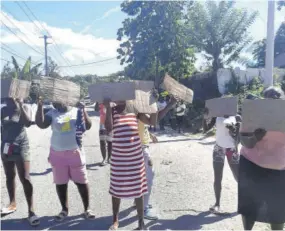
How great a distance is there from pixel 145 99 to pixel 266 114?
1.37 metres

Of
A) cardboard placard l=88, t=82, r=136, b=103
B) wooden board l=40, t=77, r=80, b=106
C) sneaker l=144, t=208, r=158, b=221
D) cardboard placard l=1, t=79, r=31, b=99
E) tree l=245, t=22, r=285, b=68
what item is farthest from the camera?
tree l=245, t=22, r=285, b=68

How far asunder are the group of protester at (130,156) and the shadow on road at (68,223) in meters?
0.09

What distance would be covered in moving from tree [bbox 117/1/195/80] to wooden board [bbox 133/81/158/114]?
480 inches

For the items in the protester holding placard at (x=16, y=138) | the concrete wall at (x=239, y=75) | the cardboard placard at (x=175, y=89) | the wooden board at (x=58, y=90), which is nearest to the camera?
the cardboard placard at (x=175, y=89)

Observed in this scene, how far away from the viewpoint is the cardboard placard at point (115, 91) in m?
3.48

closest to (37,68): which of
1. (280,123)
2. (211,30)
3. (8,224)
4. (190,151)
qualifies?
(211,30)

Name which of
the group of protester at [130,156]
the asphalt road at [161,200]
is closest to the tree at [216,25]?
the asphalt road at [161,200]

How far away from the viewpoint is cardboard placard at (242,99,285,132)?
285 cm

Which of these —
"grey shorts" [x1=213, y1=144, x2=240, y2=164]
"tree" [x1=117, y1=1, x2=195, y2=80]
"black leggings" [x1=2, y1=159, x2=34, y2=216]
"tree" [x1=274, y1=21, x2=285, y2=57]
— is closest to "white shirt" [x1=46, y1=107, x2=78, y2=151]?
"black leggings" [x1=2, y1=159, x2=34, y2=216]

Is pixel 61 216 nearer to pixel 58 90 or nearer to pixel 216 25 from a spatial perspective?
pixel 58 90

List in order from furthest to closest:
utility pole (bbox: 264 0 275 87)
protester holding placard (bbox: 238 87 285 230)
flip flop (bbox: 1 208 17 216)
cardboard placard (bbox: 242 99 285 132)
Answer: utility pole (bbox: 264 0 275 87) → flip flop (bbox: 1 208 17 216) → protester holding placard (bbox: 238 87 285 230) → cardboard placard (bbox: 242 99 285 132)

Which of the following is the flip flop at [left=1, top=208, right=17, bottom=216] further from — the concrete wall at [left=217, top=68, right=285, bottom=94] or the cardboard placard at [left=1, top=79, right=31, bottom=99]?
the concrete wall at [left=217, top=68, right=285, bottom=94]

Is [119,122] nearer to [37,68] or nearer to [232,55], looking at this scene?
[232,55]

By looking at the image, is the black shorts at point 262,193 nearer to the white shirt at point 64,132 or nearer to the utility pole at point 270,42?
the white shirt at point 64,132
